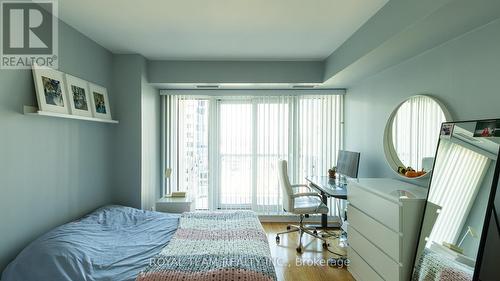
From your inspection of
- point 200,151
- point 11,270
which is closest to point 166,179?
point 200,151

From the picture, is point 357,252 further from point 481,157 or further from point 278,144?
point 278,144

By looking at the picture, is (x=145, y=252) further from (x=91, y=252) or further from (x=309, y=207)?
(x=309, y=207)

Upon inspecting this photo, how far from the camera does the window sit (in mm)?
4660

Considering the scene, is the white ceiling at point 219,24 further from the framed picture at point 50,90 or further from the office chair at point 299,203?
the office chair at point 299,203

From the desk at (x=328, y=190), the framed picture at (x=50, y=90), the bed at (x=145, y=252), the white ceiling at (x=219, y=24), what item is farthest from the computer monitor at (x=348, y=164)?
the framed picture at (x=50, y=90)

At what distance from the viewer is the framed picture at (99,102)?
3.19 meters

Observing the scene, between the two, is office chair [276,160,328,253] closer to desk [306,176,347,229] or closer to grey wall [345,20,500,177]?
desk [306,176,347,229]

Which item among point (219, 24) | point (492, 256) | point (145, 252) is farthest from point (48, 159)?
point (492, 256)

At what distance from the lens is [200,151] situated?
470 cm

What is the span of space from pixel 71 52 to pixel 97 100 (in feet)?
2.00

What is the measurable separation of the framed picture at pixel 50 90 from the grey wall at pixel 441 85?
11.4 feet

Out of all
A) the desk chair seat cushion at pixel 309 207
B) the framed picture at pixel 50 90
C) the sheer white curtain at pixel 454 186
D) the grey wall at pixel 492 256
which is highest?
the framed picture at pixel 50 90

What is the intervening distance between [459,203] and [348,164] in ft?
6.00

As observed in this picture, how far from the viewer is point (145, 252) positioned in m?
2.17
